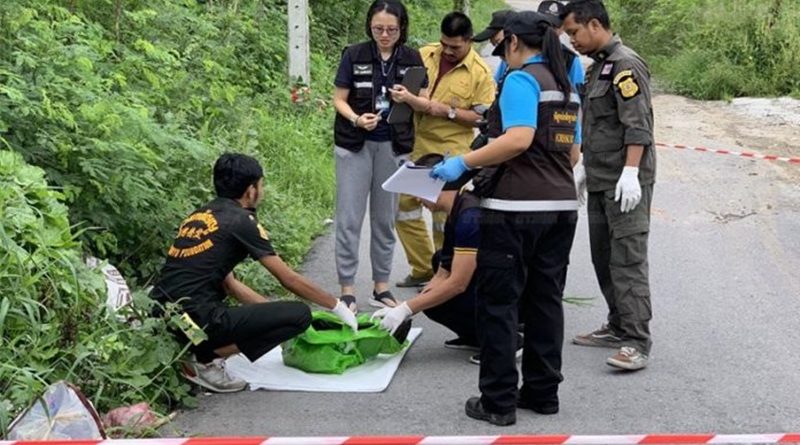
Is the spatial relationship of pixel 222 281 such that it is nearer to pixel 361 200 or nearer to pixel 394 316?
pixel 394 316

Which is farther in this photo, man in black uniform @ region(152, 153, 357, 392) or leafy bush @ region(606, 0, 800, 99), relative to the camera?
leafy bush @ region(606, 0, 800, 99)

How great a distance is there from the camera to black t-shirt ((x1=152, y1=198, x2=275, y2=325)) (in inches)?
200

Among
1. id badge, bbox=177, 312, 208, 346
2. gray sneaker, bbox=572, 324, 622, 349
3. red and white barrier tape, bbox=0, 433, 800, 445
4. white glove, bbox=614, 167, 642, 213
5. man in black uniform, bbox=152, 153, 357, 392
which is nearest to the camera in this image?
red and white barrier tape, bbox=0, 433, 800, 445

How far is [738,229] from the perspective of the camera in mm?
8883

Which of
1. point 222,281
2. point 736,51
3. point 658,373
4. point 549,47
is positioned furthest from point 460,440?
point 736,51

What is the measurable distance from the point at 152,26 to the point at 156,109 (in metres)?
1.86

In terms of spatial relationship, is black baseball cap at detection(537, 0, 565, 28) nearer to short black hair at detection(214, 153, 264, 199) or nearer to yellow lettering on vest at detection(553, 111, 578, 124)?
yellow lettering on vest at detection(553, 111, 578, 124)

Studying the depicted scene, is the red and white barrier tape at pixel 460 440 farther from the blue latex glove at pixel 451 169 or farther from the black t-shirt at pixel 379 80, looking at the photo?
the black t-shirt at pixel 379 80

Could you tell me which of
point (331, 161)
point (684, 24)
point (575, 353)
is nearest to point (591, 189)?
point (575, 353)

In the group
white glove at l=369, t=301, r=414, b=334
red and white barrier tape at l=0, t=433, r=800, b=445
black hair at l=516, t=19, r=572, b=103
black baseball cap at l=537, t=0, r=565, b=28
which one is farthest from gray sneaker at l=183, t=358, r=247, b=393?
black baseball cap at l=537, t=0, r=565, b=28

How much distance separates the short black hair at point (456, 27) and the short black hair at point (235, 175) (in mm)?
1913

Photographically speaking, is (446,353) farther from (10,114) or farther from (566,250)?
(10,114)

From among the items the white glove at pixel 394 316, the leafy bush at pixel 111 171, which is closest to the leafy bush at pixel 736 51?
the leafy bush at pixel 111 171

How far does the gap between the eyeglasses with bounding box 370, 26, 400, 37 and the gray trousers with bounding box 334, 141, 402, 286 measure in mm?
654
